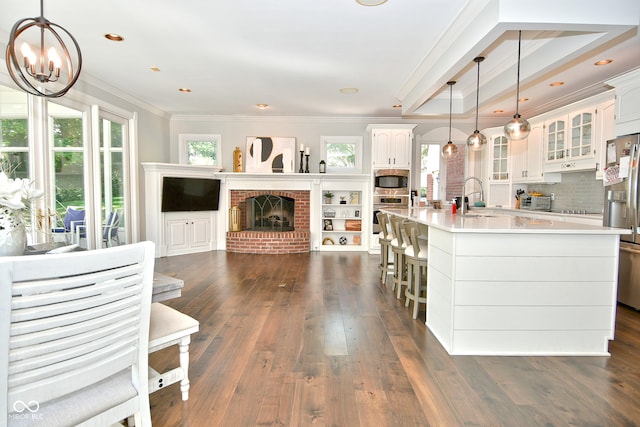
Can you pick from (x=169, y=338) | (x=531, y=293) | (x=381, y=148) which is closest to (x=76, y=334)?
(x=169, y=338)

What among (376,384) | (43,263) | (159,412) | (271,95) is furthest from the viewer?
(271,95)

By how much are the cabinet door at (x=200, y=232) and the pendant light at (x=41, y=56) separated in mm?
3165

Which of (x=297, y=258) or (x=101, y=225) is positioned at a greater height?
(x=101, y=225)

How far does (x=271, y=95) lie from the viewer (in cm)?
557

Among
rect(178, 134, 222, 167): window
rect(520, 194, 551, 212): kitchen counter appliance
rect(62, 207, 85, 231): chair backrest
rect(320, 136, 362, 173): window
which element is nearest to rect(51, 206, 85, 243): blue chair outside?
rect(62, 207, 85, 231): chair backrest

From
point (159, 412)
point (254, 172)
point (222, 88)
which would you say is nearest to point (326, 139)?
point (254, 172)

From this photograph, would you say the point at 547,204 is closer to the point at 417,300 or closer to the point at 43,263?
the point at 417,300

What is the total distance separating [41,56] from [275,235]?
4866mm

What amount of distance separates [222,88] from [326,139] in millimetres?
2538

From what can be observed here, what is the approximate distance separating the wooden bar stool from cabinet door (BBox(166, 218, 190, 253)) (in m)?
4.79

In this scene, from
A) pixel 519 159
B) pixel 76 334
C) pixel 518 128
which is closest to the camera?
pixel 76 334

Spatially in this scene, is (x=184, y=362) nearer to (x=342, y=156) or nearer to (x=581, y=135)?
(x=581, y=135)

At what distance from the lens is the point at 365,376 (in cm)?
221

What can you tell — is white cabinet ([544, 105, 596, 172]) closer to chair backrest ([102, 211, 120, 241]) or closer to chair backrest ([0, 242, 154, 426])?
chair backrest ([0, 242, 154, 426])
